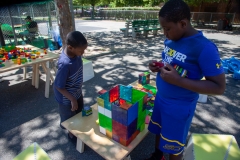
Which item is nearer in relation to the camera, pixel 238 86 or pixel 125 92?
pixel 125 92

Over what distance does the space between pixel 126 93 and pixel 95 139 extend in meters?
0.63

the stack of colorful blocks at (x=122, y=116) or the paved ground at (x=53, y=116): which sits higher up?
the stack of colorful blocks at (x=122, y=116)

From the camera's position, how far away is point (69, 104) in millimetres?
2076

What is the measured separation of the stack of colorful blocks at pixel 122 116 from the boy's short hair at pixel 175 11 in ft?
2.63

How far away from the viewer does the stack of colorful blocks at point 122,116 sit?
1515 mm

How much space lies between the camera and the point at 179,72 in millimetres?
1310

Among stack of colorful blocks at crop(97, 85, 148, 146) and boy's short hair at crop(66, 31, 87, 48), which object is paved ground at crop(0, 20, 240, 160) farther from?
boy's short hair at crop(66, 31, 87, 48)

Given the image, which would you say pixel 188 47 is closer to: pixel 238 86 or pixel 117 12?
pixel 238 86

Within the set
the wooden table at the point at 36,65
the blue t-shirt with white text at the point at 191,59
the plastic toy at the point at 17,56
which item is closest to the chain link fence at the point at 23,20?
the plastic toy at the point at 17,56

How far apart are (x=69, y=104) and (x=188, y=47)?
1.54m

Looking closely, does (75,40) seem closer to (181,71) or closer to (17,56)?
(181,71)

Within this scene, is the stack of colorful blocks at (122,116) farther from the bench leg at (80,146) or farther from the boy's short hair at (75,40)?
the boy's short hair at (75,40)

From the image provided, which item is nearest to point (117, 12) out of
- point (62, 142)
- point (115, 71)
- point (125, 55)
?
point (125, 55)

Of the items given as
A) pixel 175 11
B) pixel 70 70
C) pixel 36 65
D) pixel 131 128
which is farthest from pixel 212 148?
pixel 36 65
